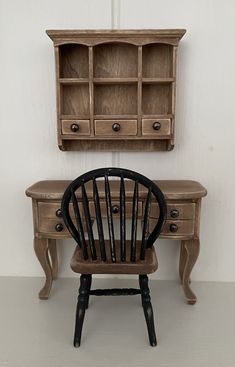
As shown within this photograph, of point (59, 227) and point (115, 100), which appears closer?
point (59, 227)

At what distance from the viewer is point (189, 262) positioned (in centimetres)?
218

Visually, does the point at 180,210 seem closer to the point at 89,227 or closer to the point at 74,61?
the point at 89,227

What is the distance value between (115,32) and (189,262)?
150 centimetres

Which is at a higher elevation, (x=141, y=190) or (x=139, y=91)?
(x=139, y=91)

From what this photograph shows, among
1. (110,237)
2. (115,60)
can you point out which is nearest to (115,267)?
(110,237)

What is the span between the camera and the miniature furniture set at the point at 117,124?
80.5 inches

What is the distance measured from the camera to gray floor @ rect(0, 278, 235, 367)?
1706 millimetres

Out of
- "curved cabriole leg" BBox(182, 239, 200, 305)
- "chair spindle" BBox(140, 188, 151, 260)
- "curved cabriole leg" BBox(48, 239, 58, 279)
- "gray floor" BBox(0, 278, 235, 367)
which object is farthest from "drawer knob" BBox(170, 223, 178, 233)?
"curved cabriole leg" BBox(48, 239, 58, 279)

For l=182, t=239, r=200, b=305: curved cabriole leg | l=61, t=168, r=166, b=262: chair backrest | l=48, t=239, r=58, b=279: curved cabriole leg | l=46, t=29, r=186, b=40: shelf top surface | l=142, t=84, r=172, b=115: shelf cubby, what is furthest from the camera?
l=48, t=239, r=58, b=279: curved cabriole leg

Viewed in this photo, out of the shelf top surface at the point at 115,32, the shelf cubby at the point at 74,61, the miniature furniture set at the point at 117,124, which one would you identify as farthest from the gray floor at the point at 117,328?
the shelf top surface at the point at 115,32

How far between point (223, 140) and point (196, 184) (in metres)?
0.40

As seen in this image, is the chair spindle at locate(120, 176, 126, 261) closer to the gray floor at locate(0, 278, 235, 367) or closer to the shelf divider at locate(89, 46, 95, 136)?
the gray floor at locate(0, 278, 235, 367)

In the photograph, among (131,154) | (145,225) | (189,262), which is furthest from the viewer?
(131,154)

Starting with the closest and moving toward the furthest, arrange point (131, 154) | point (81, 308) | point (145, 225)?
1. point (145, 225)
2. point (81, 308)
3. point (131, 154)
